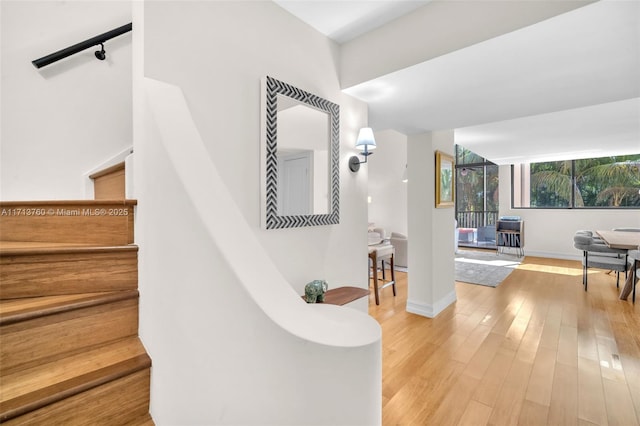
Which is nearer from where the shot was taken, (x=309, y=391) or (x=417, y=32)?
(x=309, y=391)

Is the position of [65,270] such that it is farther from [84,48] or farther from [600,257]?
[600,257]

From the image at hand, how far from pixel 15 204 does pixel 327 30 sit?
196 cm

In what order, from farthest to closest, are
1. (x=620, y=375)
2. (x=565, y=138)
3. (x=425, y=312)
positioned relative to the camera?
(x=565, y=138), (x=425, y=312), (x=620, y=375)

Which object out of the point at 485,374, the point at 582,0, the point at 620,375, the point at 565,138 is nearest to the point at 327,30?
the point at 582,0

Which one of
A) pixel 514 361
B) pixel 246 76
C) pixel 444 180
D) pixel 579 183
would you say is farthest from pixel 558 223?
pixel 246 76

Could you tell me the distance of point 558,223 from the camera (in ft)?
23.0

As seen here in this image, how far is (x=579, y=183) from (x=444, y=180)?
5810mm

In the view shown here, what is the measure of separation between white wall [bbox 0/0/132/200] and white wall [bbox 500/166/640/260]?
8676 mm

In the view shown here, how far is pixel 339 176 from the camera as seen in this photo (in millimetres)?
2096

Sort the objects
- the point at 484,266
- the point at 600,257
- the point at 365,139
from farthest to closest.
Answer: the point at 484,266, the point at 600,257, the point at 365,139

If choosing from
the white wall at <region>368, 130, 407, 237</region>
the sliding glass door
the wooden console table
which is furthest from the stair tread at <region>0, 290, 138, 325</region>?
the sliding glass door

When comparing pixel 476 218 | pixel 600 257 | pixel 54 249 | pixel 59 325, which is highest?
pixel 54 249

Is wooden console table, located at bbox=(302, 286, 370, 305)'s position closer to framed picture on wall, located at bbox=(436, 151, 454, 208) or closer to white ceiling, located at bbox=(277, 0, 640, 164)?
white ceiling, located at bbox=(277, 0, 640, 164)

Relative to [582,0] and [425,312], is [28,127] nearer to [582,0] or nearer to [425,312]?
[582,0]
